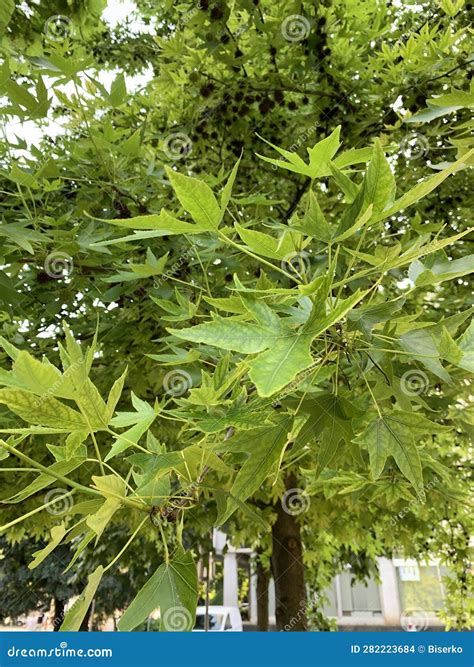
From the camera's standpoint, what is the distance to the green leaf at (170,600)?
59 centimetres

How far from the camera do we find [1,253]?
1405 mm

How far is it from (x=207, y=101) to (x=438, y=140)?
904mm

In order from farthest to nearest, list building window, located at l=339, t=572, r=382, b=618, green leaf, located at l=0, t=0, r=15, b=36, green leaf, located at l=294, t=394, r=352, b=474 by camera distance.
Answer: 1. building window, located at l=339, t=572, r=382, b=618
2. green leaf, located at l=0, t=0, r=15, b=36
3. green leaf, located at l=294, t=394, r=352, b=474

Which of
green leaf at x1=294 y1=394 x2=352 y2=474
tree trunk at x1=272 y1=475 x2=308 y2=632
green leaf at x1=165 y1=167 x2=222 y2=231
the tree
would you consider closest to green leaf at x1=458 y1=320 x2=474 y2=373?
the tree

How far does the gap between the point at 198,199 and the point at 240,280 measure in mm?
1398

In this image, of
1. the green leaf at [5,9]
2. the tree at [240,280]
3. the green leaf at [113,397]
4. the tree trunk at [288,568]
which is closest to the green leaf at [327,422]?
the tree at [240,280]

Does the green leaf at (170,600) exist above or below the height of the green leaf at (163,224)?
below

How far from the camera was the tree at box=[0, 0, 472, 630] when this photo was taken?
0.55 meters

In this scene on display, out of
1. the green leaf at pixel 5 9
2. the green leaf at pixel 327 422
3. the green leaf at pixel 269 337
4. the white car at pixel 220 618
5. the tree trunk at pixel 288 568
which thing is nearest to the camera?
the green leaf at pixel 269 337

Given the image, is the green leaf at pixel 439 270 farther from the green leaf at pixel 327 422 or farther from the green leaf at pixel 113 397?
the green leaf at pixel 113 397

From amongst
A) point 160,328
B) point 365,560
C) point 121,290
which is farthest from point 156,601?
point 365,560

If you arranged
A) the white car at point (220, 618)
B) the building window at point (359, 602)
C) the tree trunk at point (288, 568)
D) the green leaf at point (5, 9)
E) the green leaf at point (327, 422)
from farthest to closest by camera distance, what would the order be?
the building window at point (359, 602)
the white car at point (220, 618)
the tree trunk at point (288, 568)
the green leaf at point (5, 9)
the green leaf at point (327, 422)

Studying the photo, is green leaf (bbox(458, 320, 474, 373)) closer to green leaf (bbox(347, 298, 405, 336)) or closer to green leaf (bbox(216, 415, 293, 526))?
green leaf (bbox(347, 298, 405, 336))

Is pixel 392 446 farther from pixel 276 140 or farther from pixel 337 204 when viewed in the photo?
pixel 276 140
